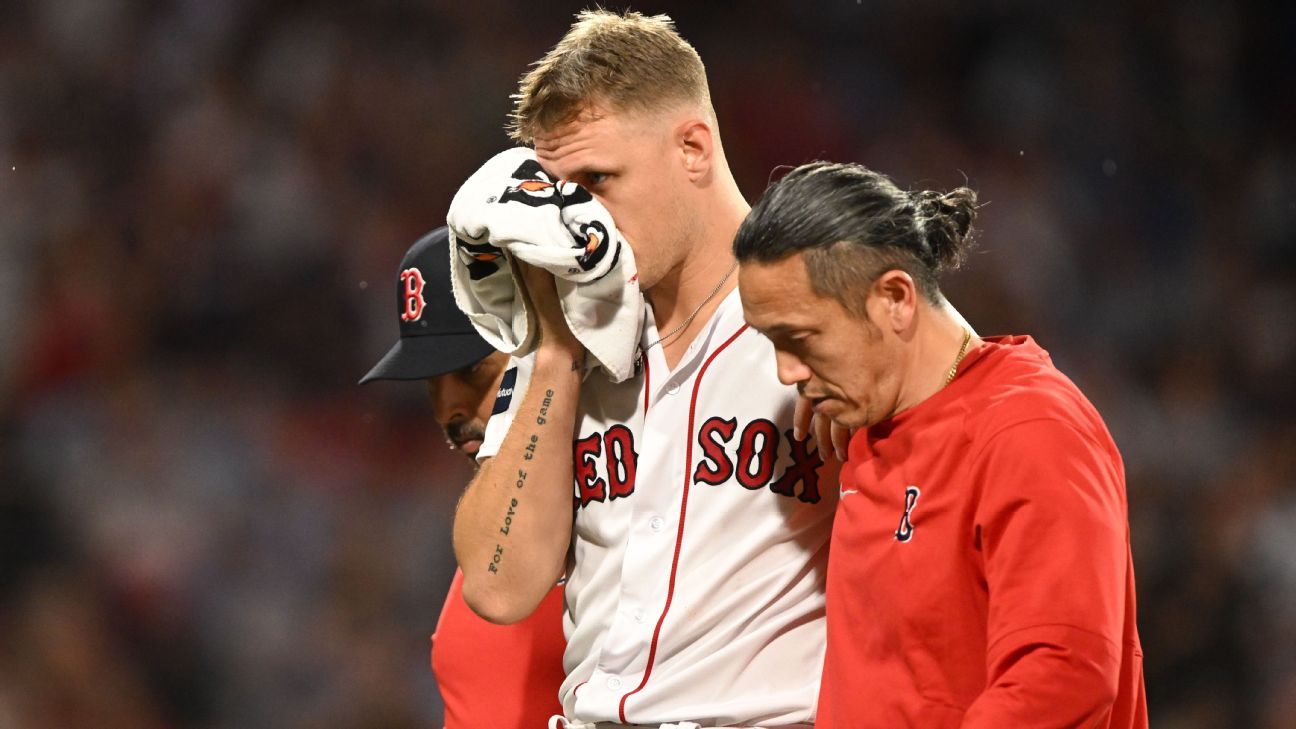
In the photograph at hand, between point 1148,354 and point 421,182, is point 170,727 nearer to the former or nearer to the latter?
point 421,182

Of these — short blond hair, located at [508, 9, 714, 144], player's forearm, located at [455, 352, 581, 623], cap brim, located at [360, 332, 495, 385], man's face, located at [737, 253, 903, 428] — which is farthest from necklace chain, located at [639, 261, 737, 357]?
cap brim, located at [360, 332, 495, 385]

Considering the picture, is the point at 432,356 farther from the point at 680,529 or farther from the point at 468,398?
the point at 680,529

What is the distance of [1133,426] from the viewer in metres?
4.08

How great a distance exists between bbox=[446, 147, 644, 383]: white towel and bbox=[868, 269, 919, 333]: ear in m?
0.37

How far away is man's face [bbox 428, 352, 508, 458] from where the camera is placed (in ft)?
7.73

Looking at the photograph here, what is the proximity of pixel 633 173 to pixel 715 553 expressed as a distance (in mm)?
510

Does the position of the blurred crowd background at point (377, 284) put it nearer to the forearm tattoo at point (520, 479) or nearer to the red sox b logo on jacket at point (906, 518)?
the forearm tattoo at point (520, 479)

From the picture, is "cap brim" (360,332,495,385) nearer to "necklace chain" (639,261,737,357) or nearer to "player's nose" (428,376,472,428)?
"player's nose" (428,376,472,428)

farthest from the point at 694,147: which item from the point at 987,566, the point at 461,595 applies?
the point at 461,595

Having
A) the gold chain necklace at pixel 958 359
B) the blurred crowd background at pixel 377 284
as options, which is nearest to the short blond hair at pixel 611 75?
the gold chain necklace at pixel 958 359

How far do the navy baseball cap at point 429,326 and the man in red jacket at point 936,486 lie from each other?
2.66 feet

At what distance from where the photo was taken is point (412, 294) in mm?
2367

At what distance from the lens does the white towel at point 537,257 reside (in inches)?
67.1

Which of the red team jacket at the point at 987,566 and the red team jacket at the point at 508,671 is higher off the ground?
the red team jacket at the point at 987,566
